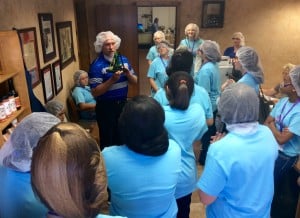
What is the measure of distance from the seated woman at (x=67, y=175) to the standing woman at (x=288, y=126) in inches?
60.3

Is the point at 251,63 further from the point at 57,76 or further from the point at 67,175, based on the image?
the point at 57,76

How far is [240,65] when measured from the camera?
2598mm

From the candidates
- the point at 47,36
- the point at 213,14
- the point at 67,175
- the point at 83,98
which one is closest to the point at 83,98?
the point at 83,98

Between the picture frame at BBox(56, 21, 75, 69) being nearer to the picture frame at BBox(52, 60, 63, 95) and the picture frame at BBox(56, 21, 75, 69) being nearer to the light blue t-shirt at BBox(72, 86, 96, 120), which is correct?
the picture frame at BBox(52, 60, 63, 95)

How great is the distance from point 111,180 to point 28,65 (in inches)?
74.7

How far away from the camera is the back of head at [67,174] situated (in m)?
0.77

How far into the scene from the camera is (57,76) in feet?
11.6

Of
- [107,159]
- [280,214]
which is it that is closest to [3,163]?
[107,159]

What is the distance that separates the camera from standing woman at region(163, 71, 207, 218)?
1.68 m

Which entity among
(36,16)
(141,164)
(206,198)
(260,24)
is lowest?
(206,198)

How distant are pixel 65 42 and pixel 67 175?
3542mm

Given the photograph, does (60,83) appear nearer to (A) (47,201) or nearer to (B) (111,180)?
(B) (111,180)

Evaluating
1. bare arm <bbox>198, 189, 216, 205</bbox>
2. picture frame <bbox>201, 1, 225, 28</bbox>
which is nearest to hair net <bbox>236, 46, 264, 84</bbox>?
bare arm <bbox>198, 189, 216, 205</bbox>

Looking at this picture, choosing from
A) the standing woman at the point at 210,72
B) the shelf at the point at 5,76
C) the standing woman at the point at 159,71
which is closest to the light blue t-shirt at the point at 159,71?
the standing woman at the point at 159,71
